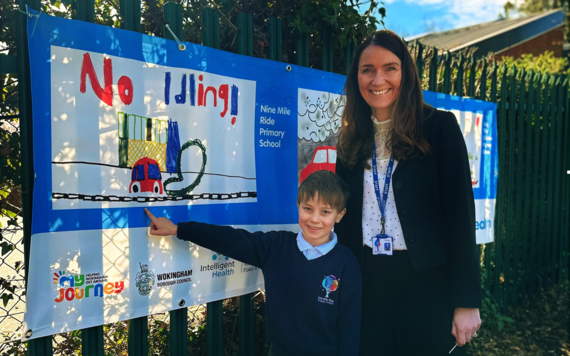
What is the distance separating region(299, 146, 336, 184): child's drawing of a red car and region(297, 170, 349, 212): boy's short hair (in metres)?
0.78

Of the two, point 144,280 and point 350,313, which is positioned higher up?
point 144,280

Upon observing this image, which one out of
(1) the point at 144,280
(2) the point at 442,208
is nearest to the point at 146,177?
(1) the point at 144,280

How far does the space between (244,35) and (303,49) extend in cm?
50

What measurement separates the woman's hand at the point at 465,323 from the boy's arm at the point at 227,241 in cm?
94

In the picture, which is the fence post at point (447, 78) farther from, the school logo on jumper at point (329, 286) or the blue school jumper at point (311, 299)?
the school logo on jumper at point (329, 286)

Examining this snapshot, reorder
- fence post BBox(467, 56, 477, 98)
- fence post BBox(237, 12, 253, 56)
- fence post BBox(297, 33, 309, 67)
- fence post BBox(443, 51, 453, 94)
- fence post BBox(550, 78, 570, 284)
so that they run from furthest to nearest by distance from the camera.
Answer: fence post BBox(550, 78, 570, 284) → fence post BBox(467, 56, 477, 98) → fence post BBox(443, 51, 453, 94) → fence post BBox(297, 33, 309, 67) → fence post BBox(237, 12, 253, 56)

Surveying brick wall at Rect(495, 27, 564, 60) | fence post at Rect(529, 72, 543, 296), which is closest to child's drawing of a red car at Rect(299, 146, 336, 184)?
fence post at Rect(529, 72, 543, 296)

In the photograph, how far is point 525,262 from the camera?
5.18m

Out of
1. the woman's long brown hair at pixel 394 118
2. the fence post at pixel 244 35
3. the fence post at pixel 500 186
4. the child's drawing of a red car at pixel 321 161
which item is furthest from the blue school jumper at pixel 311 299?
the fence post at pixel 500 186

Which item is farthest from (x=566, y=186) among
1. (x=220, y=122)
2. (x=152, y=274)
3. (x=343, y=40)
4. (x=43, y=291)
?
(x=43, y=291)

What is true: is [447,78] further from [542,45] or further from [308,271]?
[542,45]

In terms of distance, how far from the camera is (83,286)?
2023 millimetres

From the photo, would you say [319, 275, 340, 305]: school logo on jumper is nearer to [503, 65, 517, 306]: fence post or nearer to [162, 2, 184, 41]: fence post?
[162, 2, 184, 41]: fence post

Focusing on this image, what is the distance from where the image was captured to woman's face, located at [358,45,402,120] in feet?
6.97
